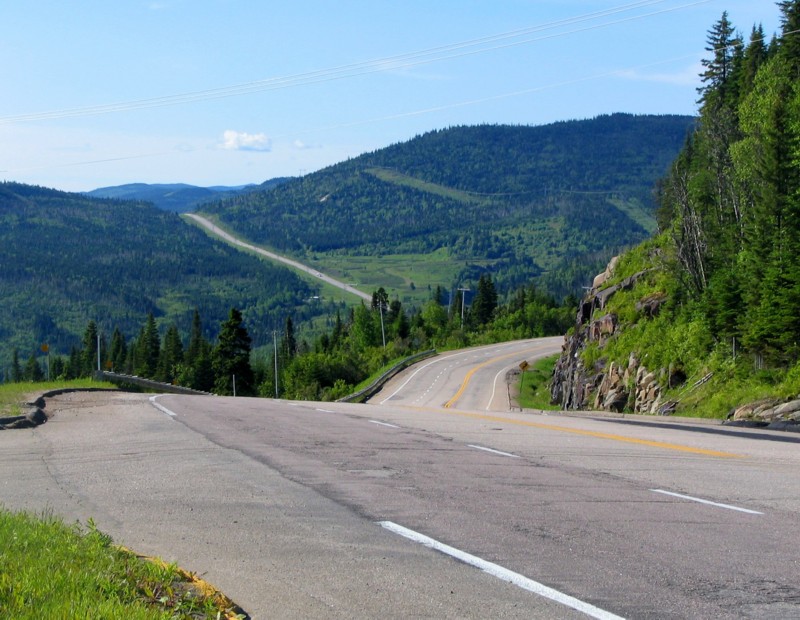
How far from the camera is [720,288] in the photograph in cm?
4000

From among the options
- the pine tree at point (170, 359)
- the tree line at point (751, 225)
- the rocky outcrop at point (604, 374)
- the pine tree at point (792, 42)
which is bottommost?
the pine tree at point (170, 359)

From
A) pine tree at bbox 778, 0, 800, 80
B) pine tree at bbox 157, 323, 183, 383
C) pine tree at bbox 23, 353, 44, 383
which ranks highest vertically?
pine tree at bbox 778, 0, 800, 80

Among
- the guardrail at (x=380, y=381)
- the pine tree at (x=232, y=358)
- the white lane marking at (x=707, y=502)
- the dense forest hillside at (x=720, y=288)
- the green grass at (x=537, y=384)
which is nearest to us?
the white lane marking at (x=707, y=502)

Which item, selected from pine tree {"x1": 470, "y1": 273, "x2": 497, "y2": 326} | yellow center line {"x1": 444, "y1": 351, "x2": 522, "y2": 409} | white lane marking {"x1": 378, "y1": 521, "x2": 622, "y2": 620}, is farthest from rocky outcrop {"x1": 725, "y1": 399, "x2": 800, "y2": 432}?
pine tree {"x1": 470, "y1": 273, "x2": 497, "y2": 326}

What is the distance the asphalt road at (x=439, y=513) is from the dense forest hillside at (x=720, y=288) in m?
16.8

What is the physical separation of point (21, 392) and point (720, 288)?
27064 millimetres

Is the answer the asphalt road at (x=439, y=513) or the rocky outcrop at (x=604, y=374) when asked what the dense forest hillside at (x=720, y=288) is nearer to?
the rocky outcrop at (x=604, y=374)

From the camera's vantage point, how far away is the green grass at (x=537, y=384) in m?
70.4

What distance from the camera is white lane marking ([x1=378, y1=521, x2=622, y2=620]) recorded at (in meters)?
6.41

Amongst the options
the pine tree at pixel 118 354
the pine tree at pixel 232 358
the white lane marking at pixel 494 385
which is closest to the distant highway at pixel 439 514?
the white lane marking at pixel 494 385

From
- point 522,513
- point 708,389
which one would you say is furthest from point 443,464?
point 708,389

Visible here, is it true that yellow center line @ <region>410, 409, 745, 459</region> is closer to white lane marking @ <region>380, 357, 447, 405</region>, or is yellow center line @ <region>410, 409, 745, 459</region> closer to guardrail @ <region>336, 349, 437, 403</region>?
white lane marking @ <region>380, 357, 447, 405</region>

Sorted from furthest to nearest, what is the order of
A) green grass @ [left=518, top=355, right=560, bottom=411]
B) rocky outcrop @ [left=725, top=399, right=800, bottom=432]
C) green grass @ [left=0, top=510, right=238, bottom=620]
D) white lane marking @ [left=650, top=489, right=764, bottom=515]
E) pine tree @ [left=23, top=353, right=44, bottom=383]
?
pine tree @ [left=23, top=353, right=44, bottom=383] < green grass @ [left=518, top=355, right=560, bottom=411] < rocky outcrop @ [left=725, top=399, right=800, bottom=432] < white lane marking @ [left=650, top=489, right=764, bottom=515] < green grass @ [left=0, top=510, right=238, bottom=620]

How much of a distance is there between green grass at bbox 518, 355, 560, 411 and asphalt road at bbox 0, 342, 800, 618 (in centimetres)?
5069
